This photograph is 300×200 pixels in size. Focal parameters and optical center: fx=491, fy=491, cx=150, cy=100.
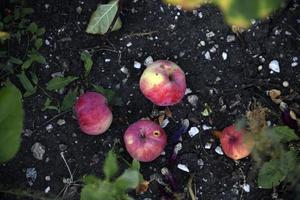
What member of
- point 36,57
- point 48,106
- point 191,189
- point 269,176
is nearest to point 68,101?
point 48,106

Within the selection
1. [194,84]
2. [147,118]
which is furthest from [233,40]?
[147,118]

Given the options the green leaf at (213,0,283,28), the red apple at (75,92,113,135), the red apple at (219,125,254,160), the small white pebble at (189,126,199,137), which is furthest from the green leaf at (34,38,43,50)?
the green leaf at (213,0,283,28)

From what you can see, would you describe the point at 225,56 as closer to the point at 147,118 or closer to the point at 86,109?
the point at 147,118

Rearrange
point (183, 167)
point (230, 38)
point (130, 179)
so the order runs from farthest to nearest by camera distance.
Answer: point (230, 38), point (183, 167), point (130, 179)

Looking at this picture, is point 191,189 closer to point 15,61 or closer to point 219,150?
point 219,150

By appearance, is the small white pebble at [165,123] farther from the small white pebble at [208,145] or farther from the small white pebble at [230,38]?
the small white pebble at [230,38]

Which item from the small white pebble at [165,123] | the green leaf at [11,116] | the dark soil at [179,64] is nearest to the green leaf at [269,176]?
the dark soil at [179,64]

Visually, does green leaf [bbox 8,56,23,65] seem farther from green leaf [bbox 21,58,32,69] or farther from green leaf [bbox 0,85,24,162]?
green leaf [bbox 0,85,24,162]
